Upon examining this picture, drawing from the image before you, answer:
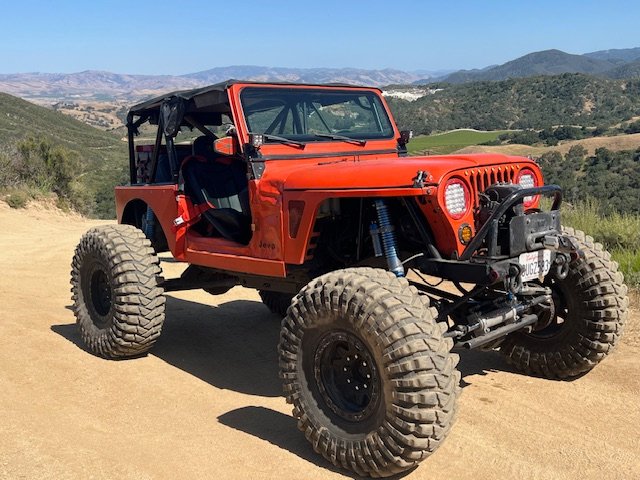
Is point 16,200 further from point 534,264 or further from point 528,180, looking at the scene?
point 534,264

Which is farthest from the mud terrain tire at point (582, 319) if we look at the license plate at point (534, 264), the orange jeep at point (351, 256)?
the license plate at point (534, 264)

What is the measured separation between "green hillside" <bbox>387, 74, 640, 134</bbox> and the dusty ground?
51575 mm

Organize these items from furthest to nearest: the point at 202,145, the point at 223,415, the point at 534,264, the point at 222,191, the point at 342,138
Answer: the point at 202,145 → the point at 222,191 → the point at 342,138 → the point at 223,415 → the point at 534,264

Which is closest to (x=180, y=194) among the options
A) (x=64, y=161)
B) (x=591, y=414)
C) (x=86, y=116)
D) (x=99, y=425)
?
(x=99, y=425)

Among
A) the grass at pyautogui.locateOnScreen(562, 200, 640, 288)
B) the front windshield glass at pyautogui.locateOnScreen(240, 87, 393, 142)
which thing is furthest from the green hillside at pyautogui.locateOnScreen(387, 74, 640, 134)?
the front windshield glass at pyautogui.locateOnScreen(240, 87, 393, 142)

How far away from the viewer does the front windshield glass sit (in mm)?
4883

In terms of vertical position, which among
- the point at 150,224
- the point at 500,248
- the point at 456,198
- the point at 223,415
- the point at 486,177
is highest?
the point at 486,177


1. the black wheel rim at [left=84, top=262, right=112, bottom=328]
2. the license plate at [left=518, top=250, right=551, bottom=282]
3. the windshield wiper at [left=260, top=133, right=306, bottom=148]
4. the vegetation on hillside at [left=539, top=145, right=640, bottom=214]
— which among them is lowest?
the vegetation on hillside at [left=539, top=145, right=640, bottom=214]

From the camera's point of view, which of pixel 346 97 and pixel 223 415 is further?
pixel 346 97

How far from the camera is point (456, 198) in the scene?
3592 millimetres

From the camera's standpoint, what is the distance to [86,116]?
13125cm

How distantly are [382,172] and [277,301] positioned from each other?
333 centimetres

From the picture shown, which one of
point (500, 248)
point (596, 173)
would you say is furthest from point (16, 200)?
point (596, 173)

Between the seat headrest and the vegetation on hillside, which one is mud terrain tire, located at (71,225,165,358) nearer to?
the seat headrest
